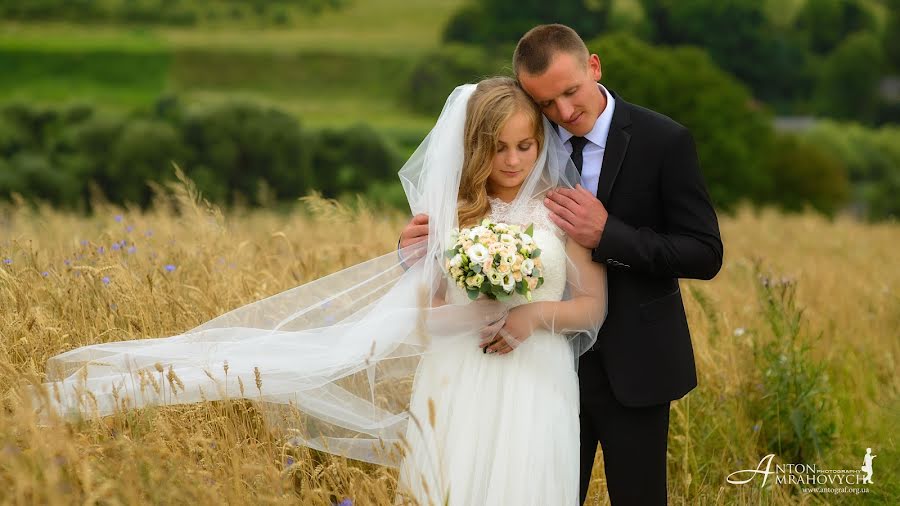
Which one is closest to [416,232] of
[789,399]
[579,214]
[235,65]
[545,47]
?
[579,214]

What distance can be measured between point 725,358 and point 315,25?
7179cm

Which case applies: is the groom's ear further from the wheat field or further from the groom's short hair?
the wheat field

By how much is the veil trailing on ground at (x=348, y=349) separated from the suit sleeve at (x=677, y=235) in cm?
24

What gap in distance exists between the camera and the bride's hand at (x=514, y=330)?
351 cm

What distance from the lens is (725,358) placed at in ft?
17.3

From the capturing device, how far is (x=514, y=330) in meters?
3.52

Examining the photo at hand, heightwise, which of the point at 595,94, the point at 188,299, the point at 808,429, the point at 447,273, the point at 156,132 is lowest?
the point at 156,132

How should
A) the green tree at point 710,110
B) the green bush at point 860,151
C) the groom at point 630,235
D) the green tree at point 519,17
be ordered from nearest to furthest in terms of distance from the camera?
the groom at point 630,235
the green tree at point 710,110
the green bush at point 860,151
the green tree at point 519,17

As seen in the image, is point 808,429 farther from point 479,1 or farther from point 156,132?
point 479,1

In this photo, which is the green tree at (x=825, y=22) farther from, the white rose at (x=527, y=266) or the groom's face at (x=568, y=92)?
the white rose at (x=527, y=266)

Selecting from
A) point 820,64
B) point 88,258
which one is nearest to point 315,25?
point 820,64

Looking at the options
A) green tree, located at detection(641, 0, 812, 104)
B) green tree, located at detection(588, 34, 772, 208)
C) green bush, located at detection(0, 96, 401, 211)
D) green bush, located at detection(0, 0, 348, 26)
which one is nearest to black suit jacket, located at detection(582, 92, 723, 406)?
green tree, located at detection(588, 34, 772, 208)

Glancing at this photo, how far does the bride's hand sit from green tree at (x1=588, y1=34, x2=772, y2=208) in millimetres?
36934

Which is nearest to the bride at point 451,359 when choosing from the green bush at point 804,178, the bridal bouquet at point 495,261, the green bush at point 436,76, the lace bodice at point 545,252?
the lace bodice at point 545,252
